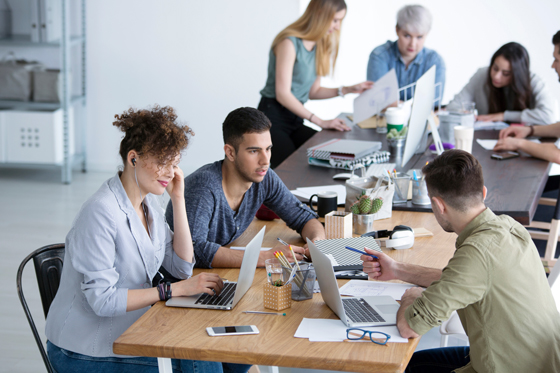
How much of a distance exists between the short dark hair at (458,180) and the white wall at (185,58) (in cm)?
406

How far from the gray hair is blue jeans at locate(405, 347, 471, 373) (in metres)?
2.69

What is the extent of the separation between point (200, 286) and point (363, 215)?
0.75 m

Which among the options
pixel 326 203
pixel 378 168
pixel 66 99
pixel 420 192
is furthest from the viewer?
pixel 66 99

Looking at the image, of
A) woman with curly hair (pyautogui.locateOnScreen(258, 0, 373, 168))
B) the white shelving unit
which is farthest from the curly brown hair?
the white shelving unit

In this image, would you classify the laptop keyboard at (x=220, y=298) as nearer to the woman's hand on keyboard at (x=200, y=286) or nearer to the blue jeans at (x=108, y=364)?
the woman's hand on keyboard at (x=200, y=286)

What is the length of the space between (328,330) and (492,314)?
0.38m

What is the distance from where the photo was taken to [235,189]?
2.13m

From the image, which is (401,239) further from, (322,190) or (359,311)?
(322,190)

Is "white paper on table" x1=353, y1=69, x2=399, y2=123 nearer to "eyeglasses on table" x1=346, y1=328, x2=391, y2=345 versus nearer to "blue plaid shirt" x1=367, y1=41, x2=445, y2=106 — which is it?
"blue plaid shirt" x1=367, y1=41, x2=445, y2=106

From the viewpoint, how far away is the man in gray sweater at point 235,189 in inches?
79.9

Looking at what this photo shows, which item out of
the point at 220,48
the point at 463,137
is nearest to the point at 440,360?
the point at 463,137

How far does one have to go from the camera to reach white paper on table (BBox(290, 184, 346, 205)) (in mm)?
2525

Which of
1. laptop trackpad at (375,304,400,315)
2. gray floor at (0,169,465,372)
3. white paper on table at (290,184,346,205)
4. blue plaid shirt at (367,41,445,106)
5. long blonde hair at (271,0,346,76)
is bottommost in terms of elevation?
gray floor at (0,169,465,372)

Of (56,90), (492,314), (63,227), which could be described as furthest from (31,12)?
(492,314)
